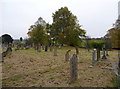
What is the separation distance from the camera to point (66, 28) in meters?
20.4

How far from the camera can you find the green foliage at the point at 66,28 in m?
19.7

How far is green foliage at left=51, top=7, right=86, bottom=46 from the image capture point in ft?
64.5

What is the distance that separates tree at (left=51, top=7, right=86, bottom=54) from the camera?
1967 centimetres

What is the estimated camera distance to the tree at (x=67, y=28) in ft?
64.5

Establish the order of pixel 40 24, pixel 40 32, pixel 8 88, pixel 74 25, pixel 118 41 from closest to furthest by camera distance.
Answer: pixel 8 88
pixel 118 41
pixel 74 25
pixel 40 32
pixel 40 24

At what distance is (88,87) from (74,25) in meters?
16.1

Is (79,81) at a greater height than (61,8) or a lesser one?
lesser

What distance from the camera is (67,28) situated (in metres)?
20.1

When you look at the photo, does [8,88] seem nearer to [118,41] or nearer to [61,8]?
[118,41]

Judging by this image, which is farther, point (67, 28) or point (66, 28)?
point (66, 28)

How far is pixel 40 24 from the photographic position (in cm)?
2828

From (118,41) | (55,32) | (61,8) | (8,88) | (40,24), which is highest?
(61,8)

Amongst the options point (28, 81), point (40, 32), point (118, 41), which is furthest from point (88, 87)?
point (40, 32)

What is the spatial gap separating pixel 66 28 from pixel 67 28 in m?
0.33
